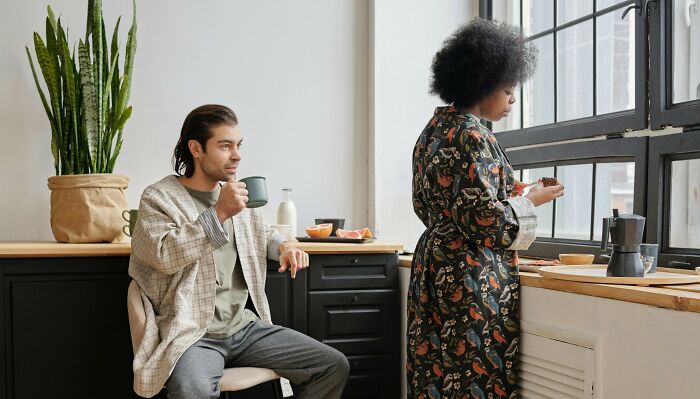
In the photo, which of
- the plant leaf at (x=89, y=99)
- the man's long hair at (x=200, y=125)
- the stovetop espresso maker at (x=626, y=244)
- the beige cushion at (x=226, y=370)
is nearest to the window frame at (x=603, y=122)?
the stovetop espresso maker at (x=626, y=244)

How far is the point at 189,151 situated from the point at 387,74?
1.45 meters

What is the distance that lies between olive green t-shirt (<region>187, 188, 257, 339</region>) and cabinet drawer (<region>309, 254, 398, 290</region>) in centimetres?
52

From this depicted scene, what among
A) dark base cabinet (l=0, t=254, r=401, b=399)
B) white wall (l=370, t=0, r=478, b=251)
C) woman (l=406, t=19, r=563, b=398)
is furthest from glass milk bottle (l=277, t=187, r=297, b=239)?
woman (l=406, t=19, r=563, b=398)

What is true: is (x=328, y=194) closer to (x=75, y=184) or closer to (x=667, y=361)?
(x=75, y=184)

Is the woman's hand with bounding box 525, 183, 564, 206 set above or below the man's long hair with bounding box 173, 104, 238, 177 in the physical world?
below

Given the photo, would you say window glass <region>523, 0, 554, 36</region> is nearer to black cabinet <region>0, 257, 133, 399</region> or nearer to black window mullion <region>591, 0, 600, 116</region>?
black window mullion <region>591, 0, 600, 116</region>

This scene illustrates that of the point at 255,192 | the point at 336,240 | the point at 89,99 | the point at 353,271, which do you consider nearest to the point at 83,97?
the point at 89,99

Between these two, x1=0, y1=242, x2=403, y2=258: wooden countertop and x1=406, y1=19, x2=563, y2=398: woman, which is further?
x1=0, y1=242, x2=403, y2=258: wooden countertop

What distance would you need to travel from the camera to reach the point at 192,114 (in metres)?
2.76

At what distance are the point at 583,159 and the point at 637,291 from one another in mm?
1230

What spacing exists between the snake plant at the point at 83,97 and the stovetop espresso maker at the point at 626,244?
78.9 inches

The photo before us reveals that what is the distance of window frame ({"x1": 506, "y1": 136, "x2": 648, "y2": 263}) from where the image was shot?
2824mm

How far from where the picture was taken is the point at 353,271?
3.33 m

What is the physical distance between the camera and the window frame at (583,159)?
9.27ft
